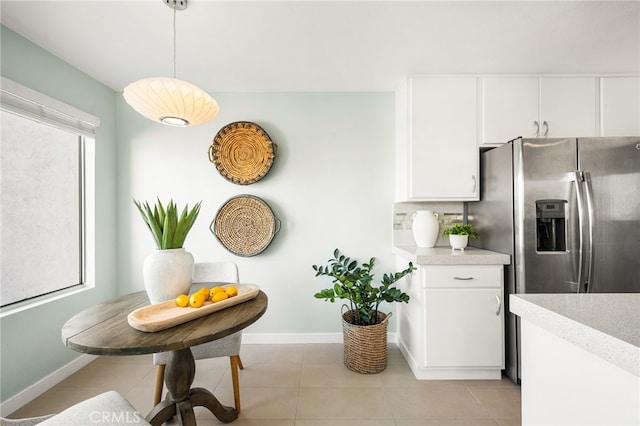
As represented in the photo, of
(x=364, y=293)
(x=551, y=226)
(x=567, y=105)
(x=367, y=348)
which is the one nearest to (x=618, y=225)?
(x=551, y=226)

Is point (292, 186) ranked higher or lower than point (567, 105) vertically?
lower

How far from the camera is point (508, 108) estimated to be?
245cm

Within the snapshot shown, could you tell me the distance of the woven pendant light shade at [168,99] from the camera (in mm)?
1392

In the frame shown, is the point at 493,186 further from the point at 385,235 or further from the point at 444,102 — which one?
the point at 385,235

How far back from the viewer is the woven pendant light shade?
1.39 meters

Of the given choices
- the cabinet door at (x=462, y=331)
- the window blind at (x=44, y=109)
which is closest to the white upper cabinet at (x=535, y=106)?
the cabinet door at (x=462, y=331)

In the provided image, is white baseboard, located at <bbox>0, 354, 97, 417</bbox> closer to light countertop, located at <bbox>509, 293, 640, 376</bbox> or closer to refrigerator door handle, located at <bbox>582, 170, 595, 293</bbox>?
light countertop, located at <bbox>509, 293, 640, 376</bbox>

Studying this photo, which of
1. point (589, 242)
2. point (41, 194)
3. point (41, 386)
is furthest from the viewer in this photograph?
point (41, 194)

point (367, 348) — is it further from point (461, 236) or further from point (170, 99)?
point (170, 99)

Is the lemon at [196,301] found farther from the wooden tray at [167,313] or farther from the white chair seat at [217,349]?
the white chair seat at [217,349]

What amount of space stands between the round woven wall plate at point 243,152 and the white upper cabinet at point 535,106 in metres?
1.90

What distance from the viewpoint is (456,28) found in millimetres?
1865

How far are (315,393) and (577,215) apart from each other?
6.96ft

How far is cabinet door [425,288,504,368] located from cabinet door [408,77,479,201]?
0.82 metres
